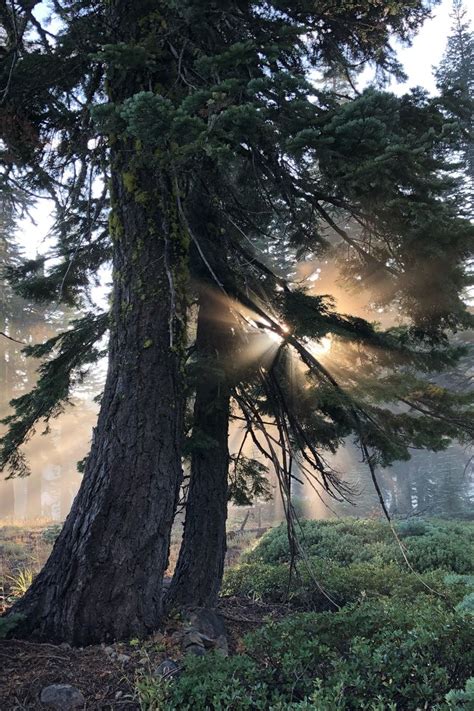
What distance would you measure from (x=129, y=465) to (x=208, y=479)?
5.51ft

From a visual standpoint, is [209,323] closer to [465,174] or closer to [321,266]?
[465,174]

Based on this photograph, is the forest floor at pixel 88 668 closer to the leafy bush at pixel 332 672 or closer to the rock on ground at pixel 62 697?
the rock on ground at pixel 62 697

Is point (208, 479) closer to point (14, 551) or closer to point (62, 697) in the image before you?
point (62, 697)

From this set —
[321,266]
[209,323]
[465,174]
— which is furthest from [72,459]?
[209,323]

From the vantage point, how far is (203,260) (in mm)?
4945

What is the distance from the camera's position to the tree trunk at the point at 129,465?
3.96 m

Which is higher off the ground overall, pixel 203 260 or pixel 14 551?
pixel 203 260

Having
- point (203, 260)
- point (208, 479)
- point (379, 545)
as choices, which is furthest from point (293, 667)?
point (379, 545)

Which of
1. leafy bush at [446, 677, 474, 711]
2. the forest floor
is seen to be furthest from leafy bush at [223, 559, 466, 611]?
leafy bush at [446, 677, 474, 711]

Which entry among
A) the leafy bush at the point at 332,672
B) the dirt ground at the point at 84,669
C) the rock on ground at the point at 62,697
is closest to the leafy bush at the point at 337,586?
the leafy bush at the point at 332,672

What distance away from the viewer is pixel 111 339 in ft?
15.3

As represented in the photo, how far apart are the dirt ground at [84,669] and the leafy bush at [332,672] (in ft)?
0.70

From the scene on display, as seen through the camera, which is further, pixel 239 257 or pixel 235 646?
pixel 239 257

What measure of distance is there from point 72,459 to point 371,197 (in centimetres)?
4390
